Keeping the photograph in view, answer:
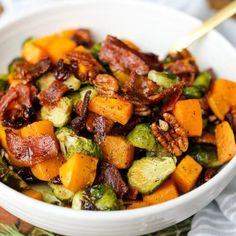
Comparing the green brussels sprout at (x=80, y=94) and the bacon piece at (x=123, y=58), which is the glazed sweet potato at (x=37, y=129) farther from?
the bacon piece at (x=123, y=58)

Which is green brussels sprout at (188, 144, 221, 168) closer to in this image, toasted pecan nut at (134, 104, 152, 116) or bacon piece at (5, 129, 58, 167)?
toasted pecan nut at (134, 104, 152, 116)

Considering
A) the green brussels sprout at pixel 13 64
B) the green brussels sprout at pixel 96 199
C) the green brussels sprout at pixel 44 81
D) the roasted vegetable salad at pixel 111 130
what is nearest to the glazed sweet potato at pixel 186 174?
the roasted vegetable salad at pixel 111 130

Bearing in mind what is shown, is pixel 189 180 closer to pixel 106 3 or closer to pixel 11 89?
pixel 11 89

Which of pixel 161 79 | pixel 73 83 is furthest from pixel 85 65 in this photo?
pixel 161 79

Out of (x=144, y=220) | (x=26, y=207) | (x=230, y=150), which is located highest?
(x=230, y=150)

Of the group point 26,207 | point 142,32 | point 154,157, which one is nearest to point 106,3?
point 142,32

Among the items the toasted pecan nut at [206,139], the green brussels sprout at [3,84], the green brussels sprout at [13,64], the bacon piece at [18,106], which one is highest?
the toasted pecan nut at [206,139]

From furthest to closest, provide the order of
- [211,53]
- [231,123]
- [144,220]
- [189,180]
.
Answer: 1. [211,53]
2. [231,123]
3. [189,180]
4. [144,220]

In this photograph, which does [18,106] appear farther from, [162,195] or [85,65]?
[162,195]
